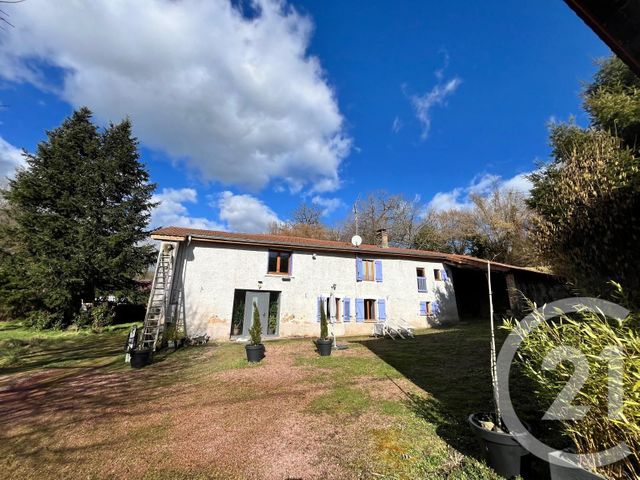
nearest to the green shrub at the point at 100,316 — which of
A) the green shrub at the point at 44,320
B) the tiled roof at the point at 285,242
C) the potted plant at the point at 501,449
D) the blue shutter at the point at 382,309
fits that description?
the green shrub at the point at 44,320

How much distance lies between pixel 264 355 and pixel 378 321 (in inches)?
299

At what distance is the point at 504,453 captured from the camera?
289 cm

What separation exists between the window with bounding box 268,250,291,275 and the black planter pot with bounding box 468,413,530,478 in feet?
38.0

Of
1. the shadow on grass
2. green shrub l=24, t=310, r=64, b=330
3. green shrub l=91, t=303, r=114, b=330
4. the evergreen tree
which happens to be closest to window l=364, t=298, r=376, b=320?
the shadow on grass

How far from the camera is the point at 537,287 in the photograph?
58.4 ft

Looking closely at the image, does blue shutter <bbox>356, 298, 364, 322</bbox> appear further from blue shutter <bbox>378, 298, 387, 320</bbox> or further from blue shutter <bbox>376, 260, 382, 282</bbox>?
blue shutter <bbox>376, 260, 382, 282</bbox>

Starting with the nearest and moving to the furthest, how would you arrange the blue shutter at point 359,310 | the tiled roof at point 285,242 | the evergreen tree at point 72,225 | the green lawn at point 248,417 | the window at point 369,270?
the green lawn at point 248,417, the tiled roof at point 285,242, the blue shutter at point 359,310, the evergreen tree at point 72,225, the window at point 369,270

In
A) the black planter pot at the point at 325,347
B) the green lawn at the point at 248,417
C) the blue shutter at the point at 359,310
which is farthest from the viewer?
the blue shutter at the point at 359,310

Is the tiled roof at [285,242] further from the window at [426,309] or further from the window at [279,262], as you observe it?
the window at [426,309]

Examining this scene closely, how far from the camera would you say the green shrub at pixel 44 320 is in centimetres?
1512

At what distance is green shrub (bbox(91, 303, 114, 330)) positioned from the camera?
610 inches

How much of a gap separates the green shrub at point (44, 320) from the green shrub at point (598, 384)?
2136 cm

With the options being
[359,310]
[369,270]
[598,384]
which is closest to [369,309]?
[359,310]

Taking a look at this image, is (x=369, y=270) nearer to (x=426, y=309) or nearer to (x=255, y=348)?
(x=426, y=309)
